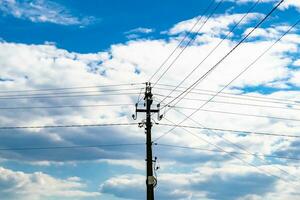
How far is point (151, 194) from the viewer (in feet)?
112

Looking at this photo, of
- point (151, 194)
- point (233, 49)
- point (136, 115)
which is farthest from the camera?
point (136, 115)

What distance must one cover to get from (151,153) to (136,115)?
3.40 m

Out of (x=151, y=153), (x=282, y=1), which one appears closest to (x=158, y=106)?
(x=151, y=153)

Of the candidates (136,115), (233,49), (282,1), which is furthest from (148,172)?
(282,1)

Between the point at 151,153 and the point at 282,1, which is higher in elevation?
the point at 282,1

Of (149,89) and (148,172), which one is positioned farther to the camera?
(149,89)

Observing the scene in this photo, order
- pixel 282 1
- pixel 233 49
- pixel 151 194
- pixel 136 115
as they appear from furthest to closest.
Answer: pixel 136 115
pixel 151 194
pixel 233 49
pixel 282 1

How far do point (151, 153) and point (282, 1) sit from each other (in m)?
20.0

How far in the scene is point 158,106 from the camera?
3725 cm

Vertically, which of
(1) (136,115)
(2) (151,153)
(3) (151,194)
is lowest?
(3) (151,194)

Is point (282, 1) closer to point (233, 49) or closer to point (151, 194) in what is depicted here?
point (233, 49)

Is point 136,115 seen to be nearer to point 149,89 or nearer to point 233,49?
point 149,89

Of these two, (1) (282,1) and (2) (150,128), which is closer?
(1) (282,1)

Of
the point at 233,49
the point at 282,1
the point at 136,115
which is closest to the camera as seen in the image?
the point at 282,1
